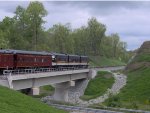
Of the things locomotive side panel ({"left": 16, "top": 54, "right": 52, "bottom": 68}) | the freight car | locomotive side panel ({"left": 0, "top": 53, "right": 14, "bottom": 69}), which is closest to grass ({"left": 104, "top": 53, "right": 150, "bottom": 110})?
the freight car

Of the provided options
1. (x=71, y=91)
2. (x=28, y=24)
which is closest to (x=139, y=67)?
(x=71, y=91)

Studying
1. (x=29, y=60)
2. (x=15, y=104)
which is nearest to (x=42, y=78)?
(x=29, y=60)

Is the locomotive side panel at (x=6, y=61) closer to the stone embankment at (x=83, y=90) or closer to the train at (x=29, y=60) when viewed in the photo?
the train at (x=29, y=60)

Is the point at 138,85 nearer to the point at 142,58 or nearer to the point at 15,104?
Result: the point at 142,58

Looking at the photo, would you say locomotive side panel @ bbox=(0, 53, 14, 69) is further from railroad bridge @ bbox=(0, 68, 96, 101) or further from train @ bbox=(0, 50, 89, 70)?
railroad bridge @ bbox=(0, 68, 96, 101)

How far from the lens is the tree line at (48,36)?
303ft

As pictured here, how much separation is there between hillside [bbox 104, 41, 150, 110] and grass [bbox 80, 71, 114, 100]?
4.35 meters

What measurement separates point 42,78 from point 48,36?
77392 mm

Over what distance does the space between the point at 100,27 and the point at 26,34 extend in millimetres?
34692

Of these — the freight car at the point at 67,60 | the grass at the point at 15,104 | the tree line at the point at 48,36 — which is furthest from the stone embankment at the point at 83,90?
the grass at the point at 15,104

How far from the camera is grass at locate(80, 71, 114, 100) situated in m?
69.8

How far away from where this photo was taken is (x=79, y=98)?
67.8 m

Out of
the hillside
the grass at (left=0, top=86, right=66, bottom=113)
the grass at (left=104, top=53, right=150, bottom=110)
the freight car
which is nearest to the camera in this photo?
the grass at (left=0, top=86, right=66, bottom=113)

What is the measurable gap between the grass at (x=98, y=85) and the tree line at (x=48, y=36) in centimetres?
2228
